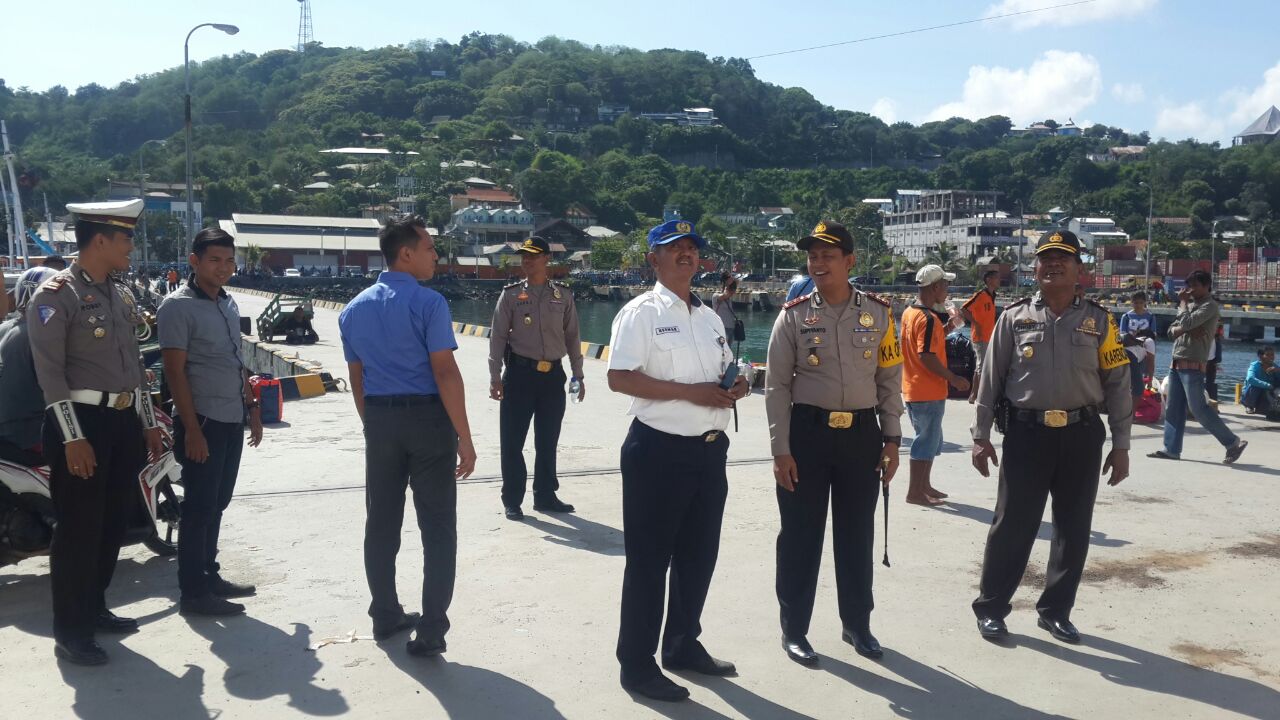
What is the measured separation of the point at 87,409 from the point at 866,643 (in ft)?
11.1

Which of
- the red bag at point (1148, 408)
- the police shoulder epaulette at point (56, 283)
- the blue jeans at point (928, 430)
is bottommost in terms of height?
the red bag at point (1148, 408)

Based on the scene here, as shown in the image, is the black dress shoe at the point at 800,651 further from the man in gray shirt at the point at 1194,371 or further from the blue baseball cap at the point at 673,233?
the man in gray shirt at the point at 1194,371

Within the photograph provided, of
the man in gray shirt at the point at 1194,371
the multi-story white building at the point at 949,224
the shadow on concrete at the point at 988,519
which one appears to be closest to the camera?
the shadow on concrete at the point at 988,519

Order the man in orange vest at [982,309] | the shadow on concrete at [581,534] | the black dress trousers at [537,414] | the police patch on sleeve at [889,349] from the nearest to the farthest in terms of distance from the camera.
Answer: the police patch on sleeve at [889,349] < the shadow on concrete at [581,534] < the black dress trousers at [537,414] < the man in orange vest at [982,309]

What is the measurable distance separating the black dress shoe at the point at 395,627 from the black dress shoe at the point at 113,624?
1.11 metres

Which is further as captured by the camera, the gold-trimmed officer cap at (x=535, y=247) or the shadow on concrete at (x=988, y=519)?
the gold-trimmed officer cap at (x=535, y=247)

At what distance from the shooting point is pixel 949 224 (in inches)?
5034

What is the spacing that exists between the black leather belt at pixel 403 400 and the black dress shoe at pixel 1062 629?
2926 millimetres

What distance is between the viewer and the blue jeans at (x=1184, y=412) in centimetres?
902

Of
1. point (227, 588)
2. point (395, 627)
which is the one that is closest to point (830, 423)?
point (395, 627)

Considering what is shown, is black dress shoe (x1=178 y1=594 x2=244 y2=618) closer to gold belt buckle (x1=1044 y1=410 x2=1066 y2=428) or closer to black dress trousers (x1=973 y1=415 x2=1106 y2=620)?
black dress trousers (x1=973 y1=415 x2=1106 y2=620)

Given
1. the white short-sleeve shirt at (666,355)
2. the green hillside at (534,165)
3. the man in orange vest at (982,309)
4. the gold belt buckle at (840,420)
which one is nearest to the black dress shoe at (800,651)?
the gold belt buckle at (840,420)

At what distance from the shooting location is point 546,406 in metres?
7.21

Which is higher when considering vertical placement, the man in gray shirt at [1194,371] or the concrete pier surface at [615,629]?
the man in gray shirt at [1194,371]
